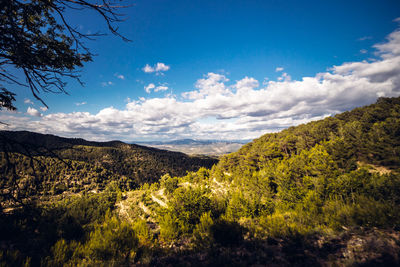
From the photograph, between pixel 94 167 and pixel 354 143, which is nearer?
pixel 354 143

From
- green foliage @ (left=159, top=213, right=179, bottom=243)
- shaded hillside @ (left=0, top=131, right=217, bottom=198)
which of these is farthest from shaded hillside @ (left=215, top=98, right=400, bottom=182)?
shaded hillside @ (left=0, top=131, right=217, bottom=198)

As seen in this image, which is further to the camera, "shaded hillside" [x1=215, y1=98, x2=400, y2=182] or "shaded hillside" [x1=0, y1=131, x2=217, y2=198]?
"shaded hillside" [x1=0, y1=131, x2=217, y2=198]

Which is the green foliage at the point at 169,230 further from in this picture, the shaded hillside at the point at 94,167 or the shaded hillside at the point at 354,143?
the shaded hillside at the point at 94,167

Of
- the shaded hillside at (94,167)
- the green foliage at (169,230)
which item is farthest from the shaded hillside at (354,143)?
the shaded hillside at (94,167)

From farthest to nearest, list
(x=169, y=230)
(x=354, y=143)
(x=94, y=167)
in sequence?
1. (x=94, y=167)
2. (x=354, y=143)
3. (x=169, y=230)

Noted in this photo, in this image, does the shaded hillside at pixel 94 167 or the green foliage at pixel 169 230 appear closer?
the green foliage at pixel 169 230

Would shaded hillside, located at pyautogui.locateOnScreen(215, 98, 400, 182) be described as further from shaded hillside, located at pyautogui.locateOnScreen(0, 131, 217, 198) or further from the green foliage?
shaded hillside, located at pyautogui.locateOnScreen(0, 131, 217, 198)

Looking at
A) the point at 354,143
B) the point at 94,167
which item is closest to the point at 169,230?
the point at 354,143

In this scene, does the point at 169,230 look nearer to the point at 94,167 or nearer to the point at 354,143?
the point at 354,143

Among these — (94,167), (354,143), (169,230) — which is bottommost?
(94,167)

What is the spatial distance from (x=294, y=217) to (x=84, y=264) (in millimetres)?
8540

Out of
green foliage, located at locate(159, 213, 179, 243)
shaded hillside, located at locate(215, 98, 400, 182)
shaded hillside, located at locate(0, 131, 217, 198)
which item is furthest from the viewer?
shaded hillside, located at locate(0, 131, 217, 198)

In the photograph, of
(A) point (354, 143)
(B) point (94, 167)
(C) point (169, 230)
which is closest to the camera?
(C) point (169, 230)

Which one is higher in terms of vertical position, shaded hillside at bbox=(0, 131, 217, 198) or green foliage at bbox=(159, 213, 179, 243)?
green foliage at bbox=(159, 213, 179, 243)
